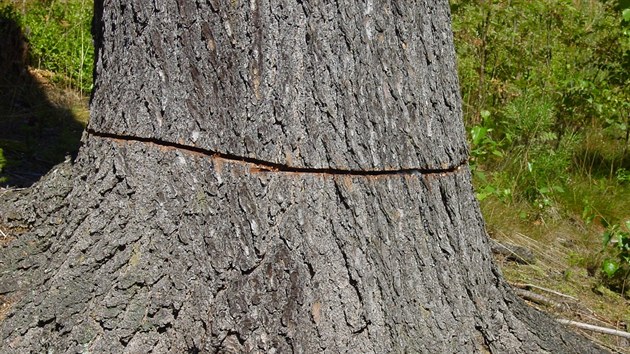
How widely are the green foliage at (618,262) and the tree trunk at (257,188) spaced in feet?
4.95

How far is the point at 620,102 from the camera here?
16.0ft

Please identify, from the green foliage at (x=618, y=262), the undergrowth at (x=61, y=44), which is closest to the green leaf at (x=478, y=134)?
the green foliage at (x=618, y=262)

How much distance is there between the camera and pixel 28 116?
4898 millimetres

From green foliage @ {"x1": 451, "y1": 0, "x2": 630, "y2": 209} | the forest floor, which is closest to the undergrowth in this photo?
the forest floor

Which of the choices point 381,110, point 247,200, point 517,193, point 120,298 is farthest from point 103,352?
point 517,193

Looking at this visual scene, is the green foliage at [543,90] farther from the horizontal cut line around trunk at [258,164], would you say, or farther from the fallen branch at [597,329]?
the horizontal cut line around trunk at [258,164]

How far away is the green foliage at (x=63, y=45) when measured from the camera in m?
5.51

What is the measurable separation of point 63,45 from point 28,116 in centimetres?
94

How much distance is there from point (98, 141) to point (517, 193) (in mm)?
2734

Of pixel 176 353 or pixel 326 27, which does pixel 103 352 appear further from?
pixel 326 27

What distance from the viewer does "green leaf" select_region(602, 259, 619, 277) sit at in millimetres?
3473

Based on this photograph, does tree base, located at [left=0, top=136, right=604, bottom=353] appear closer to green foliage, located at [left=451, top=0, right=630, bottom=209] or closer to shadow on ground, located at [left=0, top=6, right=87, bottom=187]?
shadow on ground, located at [left=0, top=6, right=87, bottom=187]

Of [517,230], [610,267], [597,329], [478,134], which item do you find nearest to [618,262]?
→ [610,267]

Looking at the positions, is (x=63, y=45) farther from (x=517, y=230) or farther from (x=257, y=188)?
(x=257, y=188)
